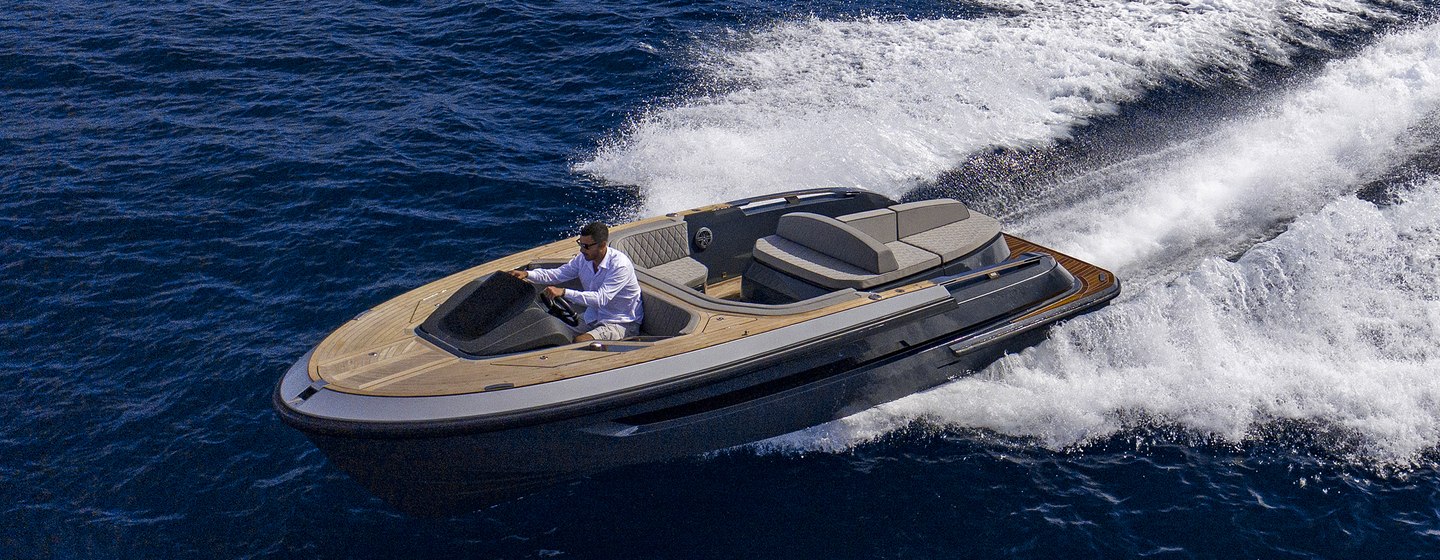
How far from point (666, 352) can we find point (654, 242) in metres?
2.38

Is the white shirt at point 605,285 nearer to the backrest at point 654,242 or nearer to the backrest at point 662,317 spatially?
the backrest at point 662,317

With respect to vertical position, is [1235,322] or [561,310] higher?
[561,310]

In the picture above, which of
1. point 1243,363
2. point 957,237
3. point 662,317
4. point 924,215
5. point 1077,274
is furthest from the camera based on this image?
point 924,215

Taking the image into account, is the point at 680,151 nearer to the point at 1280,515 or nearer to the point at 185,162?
the point at 185,162

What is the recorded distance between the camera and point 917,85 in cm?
1620

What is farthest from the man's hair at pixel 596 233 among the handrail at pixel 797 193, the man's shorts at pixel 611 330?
the handrail at pixel 797 193

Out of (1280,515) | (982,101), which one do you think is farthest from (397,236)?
(1280,515)

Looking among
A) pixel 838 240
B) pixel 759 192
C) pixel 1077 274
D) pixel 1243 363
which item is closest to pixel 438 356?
pixel 838 240

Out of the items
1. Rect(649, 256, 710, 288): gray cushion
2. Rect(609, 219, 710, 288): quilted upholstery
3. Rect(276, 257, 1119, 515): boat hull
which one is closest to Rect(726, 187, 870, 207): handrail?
Rect(609, 219, 710, 288): quilted upholstery

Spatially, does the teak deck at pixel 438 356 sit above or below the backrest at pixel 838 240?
below

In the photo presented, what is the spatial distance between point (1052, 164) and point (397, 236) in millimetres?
8370

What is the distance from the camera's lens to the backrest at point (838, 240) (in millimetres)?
9641

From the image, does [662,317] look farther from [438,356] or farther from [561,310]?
[438,356]

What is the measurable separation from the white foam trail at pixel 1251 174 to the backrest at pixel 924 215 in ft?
7.21
